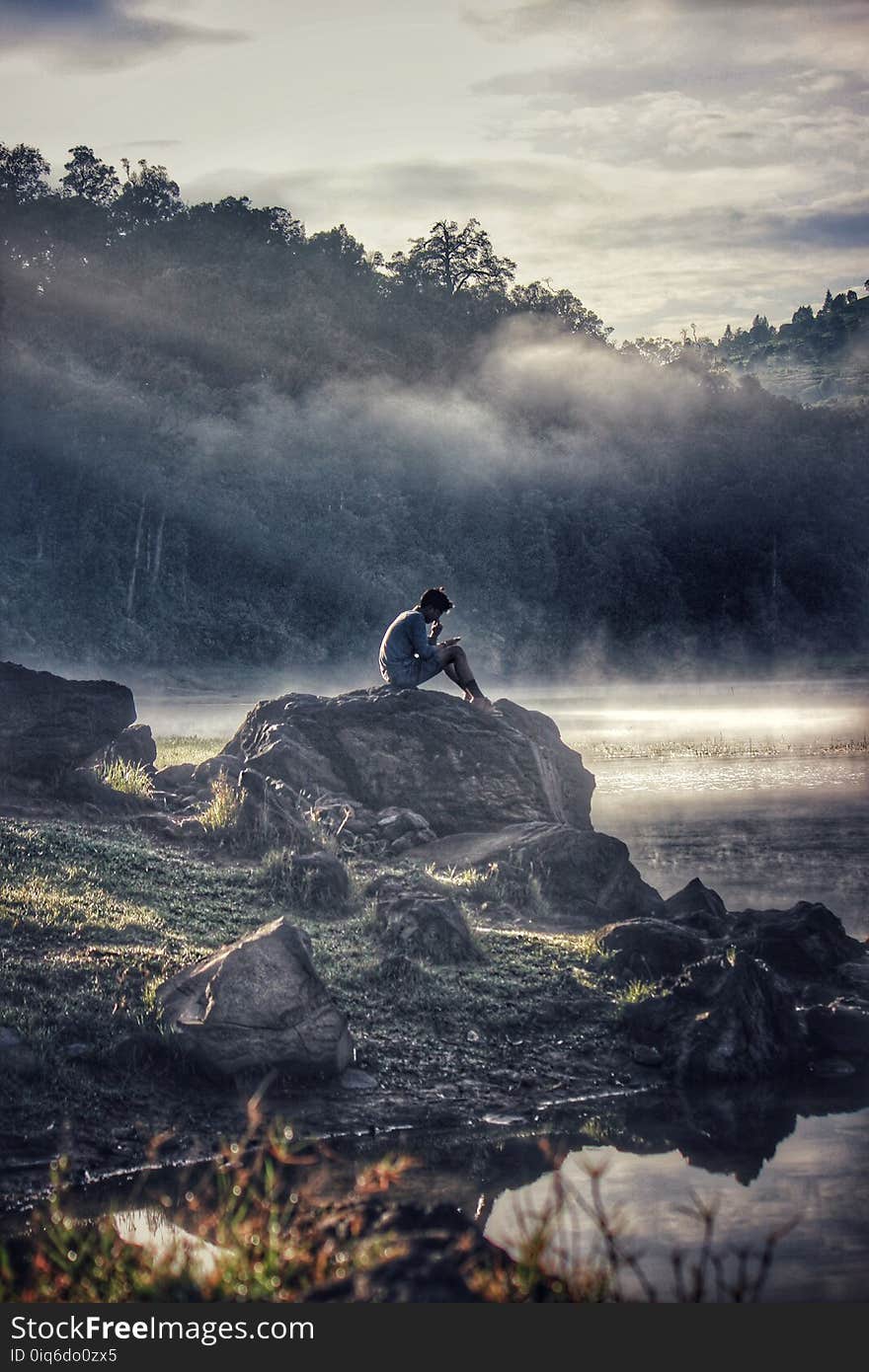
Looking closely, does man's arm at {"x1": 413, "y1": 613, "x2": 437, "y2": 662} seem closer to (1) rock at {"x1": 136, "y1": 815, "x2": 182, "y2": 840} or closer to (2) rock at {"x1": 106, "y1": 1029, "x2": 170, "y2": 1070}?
(1) rock at {"x1": 136, "y1": 815, "x2": 182, "y2": 840}

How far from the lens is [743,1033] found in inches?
446

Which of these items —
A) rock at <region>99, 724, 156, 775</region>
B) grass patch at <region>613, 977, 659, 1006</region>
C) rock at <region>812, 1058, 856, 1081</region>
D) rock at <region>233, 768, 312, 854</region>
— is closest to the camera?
rock at <region>812, 1058, 856, 1081</region>

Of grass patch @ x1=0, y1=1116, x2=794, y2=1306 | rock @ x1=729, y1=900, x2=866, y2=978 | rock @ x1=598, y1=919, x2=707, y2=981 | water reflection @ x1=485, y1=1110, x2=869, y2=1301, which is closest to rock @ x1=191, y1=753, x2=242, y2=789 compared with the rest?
rock @ x1=598, y1=919, x2=707, y2=981

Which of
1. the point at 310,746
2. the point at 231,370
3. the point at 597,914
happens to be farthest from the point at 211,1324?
the point at 231,370

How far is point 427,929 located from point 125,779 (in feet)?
19.5

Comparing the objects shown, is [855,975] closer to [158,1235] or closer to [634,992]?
[634,992]

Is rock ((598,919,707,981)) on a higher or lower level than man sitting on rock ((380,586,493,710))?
lower

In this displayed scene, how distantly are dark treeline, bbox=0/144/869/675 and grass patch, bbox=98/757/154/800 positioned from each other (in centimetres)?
4895

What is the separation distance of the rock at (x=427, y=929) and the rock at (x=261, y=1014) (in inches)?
77.8

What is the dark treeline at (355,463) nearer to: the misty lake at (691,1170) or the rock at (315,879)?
the rock at (315,879)

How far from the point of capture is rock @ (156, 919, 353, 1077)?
10203mm

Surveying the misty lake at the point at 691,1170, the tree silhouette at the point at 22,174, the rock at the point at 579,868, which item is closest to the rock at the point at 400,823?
the rock at the point at 579,868

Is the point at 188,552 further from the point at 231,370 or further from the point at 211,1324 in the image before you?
the point at 211,1324

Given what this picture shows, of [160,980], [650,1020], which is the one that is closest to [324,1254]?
[160,980]
